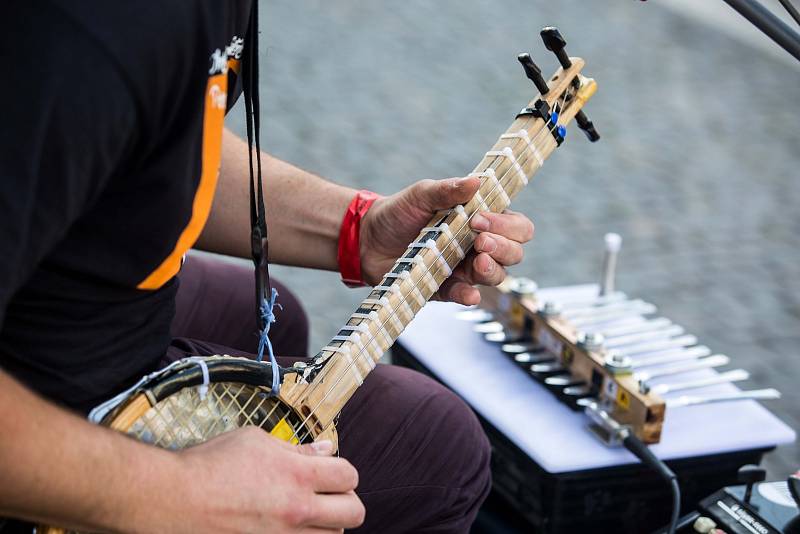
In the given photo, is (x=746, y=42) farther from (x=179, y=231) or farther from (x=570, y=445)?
(x=179, y=231)

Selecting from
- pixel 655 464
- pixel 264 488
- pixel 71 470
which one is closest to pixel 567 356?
pixel 655 464

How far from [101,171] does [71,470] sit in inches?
9.9

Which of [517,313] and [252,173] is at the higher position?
[252,173]

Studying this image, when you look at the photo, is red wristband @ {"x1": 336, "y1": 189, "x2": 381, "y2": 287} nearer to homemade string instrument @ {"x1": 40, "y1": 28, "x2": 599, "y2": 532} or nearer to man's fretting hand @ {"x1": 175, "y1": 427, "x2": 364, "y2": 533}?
homemade string instrument @ {"x1": 40, "y1": 28, "x2": 599, "y2": 532}

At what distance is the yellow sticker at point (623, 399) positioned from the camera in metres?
1.48

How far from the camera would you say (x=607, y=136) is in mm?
3701

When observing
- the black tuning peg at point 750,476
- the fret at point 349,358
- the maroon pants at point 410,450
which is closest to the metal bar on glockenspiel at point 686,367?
the black tuning peg at point 750,476

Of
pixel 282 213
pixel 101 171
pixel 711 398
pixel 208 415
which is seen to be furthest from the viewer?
pixel 711 398

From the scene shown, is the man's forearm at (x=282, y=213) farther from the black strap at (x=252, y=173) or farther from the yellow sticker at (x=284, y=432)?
the yellow sticker at (x=284, y=432)

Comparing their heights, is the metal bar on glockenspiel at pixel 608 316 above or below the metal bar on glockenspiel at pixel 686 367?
above

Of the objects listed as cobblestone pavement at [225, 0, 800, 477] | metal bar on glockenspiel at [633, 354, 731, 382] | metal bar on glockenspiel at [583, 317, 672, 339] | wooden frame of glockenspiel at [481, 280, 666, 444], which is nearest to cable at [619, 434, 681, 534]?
wooden frame of glockenspiel at [481, 280, 666, 444]

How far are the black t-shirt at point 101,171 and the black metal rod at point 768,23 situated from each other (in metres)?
0.52

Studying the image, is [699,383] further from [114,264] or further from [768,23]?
[114,264]

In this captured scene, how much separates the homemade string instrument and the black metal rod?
0.27 m
